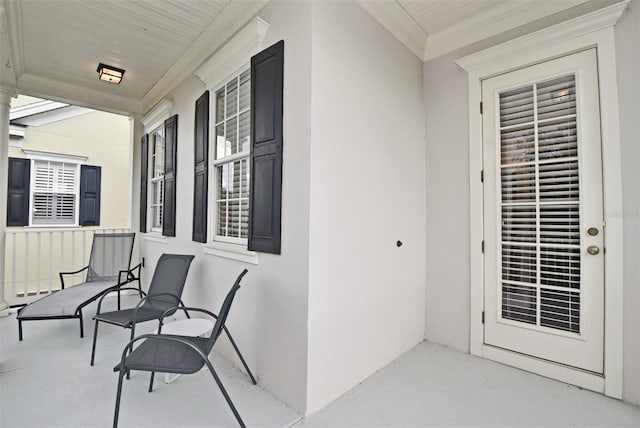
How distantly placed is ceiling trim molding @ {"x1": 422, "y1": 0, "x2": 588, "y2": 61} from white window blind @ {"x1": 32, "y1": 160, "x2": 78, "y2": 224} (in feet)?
23.1

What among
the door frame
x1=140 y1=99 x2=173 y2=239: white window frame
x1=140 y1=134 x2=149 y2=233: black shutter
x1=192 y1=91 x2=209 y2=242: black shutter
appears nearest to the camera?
the door frame

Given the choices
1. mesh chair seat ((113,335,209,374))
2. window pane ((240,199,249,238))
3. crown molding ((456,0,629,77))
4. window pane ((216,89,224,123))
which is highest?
crown molding ((456,0,629,77))

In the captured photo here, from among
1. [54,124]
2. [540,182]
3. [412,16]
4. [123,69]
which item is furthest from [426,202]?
[54,124]

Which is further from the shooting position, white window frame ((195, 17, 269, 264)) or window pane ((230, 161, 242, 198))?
window pane ((230, 161, 242, 198))

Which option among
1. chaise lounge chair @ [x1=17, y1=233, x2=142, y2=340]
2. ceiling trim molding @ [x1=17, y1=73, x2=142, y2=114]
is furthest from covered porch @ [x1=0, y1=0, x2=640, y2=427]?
ceiling trim molding @ [x1=17, y1=73, x2=142, y2=114]

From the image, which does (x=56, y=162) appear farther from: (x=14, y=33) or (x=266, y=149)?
(x=266, y=149)

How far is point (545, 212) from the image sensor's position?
2432 millimetres

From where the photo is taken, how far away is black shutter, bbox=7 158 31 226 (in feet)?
18.0

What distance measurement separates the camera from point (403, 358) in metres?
2.66

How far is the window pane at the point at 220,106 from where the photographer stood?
2990 millimetres

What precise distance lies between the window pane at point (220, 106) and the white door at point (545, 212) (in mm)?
2492

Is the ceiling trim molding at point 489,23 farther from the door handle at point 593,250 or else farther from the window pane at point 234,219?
the window pane at point 234,219

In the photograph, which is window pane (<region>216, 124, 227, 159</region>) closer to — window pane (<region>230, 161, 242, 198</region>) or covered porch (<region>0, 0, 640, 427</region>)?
covered porch (<region>0, 0, 640, 427</region>)

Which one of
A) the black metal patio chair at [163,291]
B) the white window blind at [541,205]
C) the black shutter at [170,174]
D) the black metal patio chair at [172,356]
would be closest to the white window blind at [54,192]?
the black shutter at [170,174]
